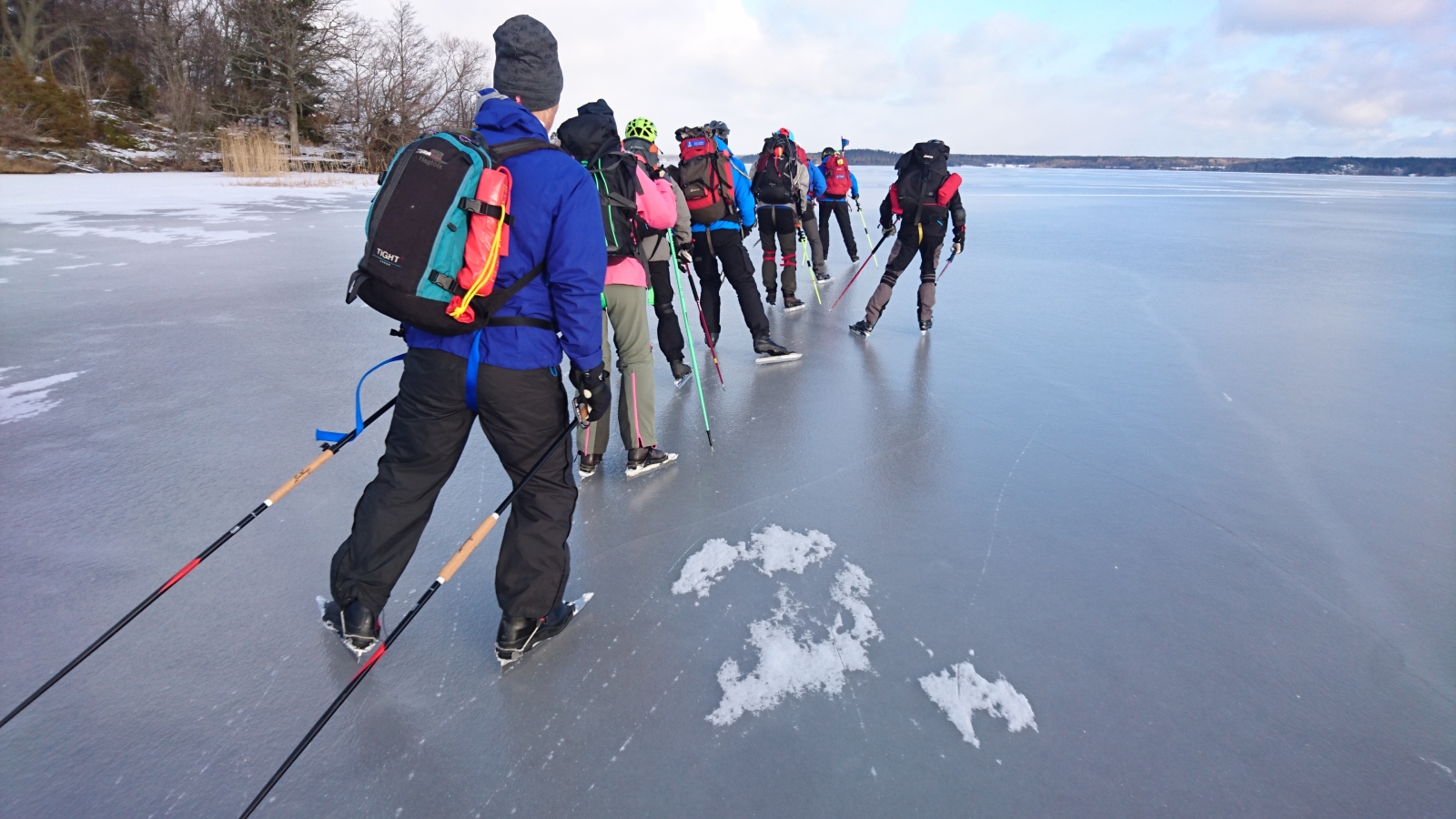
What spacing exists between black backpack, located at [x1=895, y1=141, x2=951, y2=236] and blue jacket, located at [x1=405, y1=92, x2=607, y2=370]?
421 centimetres

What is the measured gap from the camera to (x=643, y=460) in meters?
3.44

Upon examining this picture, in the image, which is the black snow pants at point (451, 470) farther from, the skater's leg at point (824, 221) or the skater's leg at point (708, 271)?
the skater's leg at point (824, 221)

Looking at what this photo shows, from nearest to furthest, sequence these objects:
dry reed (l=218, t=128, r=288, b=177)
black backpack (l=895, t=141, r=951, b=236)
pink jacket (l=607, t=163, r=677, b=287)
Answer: pink jacket (l=607, t=163, r=677, b=287)
black backpack (l=895, t=141, r=951, b=236)
dry reed (l=218, t=128, r=288, b=177)

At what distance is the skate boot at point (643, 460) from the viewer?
3.42 m

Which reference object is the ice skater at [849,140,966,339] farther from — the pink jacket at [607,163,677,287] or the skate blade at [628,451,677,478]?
the skate blade at [628,451,677,478]

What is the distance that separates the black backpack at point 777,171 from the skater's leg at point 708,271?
69.7 inches

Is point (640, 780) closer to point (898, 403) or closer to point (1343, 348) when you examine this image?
point (898, 403)

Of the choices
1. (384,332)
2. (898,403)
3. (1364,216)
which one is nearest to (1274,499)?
(898,403)

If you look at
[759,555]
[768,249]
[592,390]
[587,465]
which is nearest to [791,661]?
[759,555]

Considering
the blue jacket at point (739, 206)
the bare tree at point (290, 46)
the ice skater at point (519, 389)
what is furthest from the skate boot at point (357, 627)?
the bare tree at point (290, 46)

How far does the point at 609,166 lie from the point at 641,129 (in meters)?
0.83

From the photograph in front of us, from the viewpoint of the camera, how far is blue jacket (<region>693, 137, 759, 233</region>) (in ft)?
16.8

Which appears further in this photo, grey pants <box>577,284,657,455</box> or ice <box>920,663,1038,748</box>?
grey pants <box>577,284,657,455</box>

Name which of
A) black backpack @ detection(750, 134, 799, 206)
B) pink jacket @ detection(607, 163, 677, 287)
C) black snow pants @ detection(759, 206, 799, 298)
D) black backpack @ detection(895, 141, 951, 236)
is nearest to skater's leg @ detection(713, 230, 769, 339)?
black backpack @ detection(895, 141, 951, 236)
